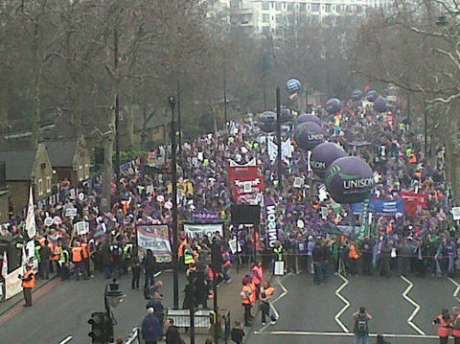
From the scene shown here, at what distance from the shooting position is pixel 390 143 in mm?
55531

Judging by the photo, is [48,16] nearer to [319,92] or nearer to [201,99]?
[201,99]

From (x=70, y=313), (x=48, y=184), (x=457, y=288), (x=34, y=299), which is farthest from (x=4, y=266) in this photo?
(x=48, y=184)

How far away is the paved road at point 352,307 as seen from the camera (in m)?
22.0

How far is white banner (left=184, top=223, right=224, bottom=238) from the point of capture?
28.0m

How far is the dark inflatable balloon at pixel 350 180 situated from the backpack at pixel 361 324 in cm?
966

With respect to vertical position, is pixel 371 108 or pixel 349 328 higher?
pixel 371 108

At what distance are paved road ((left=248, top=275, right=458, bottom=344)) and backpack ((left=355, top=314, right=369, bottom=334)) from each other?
1589 mm

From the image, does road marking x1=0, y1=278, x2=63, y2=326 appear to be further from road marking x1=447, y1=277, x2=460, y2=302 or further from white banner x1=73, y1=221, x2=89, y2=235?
road marking x1=447, y1=277, x2=460, y2=302

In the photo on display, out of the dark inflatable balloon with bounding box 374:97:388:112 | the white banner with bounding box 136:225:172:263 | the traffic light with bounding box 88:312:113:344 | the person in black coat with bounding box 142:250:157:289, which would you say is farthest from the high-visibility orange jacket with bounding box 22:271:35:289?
the dark inflatable balloon with bounding box 374:97:388:112

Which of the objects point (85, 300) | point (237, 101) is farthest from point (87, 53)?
point (237, 101)

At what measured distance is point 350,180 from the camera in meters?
29.2

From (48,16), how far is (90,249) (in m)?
20.0

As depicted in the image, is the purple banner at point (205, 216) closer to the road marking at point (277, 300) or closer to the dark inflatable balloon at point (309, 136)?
the road marking at point (277, 300)

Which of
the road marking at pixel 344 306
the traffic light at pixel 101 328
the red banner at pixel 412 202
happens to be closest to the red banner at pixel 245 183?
the red banner at pixel 412 202
